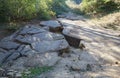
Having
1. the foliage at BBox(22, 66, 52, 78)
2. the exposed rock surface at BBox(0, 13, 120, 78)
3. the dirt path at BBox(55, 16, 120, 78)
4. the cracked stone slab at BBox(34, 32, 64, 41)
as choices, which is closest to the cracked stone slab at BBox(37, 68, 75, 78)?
the exposed rock surface at BBox(0, 13, 120, 78)

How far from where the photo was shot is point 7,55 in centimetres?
720

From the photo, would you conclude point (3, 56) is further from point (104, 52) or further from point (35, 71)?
point (104, 52)

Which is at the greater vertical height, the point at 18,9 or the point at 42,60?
the point at 18,9

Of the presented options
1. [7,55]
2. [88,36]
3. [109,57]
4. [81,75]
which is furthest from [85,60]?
[88,36]

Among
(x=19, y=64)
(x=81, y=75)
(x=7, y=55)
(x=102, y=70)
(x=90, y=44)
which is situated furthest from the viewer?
(x=90, y=44)

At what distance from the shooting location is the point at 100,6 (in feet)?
62.5

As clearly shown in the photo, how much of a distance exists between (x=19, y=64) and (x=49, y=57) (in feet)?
2.95

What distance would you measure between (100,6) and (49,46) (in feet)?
39.5

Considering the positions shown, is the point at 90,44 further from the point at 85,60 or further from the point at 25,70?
the point at 25,70

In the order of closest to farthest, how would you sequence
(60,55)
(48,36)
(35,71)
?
(35,71), (60,55), (48,36)

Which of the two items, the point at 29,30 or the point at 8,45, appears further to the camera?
the point at 29,30

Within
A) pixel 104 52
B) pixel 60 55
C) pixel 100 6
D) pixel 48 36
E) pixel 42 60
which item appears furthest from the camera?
pixel 100 6

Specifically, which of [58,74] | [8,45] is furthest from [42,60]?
[8,45]

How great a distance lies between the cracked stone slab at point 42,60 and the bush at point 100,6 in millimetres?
11317
